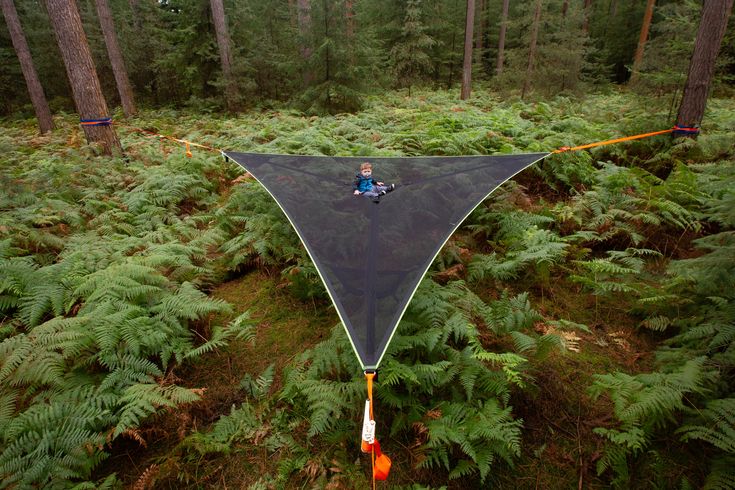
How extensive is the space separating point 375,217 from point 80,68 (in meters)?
6.77

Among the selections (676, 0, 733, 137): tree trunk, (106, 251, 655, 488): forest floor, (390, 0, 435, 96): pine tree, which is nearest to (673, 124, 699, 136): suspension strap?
(676, 0, 733, 137): tree trunk

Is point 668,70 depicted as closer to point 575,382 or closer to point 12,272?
point 575,382

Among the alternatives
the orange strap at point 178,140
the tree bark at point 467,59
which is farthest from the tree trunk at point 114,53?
the tree bark at point 467,59

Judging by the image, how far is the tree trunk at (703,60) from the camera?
5359 millimetres

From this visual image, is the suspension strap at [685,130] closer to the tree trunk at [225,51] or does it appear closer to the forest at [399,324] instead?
the forest at [399,324]

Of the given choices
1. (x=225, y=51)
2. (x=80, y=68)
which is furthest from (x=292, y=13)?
(x=80, y=68)

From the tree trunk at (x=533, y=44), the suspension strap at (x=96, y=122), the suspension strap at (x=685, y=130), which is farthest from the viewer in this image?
the tree trunk at (x=533, y=44)

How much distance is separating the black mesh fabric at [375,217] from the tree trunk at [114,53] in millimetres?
10895

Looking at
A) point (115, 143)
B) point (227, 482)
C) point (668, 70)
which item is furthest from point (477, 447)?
point (115, 143)

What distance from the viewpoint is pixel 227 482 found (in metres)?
2.39

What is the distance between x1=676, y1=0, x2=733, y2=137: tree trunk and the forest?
0.04 metres

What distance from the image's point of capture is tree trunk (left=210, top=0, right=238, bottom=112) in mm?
10961

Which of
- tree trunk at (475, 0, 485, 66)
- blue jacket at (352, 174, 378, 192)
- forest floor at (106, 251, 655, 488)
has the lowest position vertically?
forest floor at (106, 251, 655, 488)

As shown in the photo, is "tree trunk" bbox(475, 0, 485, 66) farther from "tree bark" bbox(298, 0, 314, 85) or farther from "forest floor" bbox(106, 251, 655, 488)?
"forest floor" bbox(106, 251, 655, 488)
